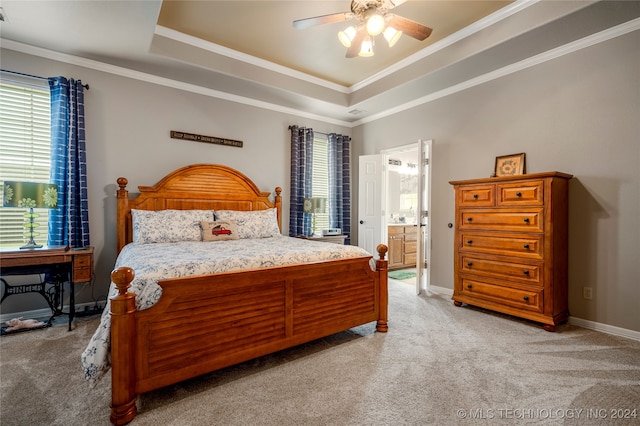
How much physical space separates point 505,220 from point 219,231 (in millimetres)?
3084

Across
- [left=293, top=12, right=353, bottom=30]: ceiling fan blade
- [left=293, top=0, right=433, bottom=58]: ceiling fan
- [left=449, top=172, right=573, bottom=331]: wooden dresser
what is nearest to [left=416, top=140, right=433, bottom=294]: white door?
[left=449, top=172, right=573, bottom=331]: wooden dresser

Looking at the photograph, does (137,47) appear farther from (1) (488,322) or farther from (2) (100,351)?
(1) (488,322)

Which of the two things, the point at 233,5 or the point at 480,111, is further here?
the point at 480,111

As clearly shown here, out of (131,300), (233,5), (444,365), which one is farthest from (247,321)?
(233,5)

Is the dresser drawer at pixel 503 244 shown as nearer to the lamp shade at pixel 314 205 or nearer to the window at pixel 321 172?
the lamp shade at pixel 314 205

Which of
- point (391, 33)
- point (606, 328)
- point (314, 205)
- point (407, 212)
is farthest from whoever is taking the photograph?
point (407, 212)

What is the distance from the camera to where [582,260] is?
302 centimetres

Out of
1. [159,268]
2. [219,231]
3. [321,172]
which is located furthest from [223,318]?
[321,172]

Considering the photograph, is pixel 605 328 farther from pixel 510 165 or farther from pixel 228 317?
pixel 228 317

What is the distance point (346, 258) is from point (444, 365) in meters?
1.07

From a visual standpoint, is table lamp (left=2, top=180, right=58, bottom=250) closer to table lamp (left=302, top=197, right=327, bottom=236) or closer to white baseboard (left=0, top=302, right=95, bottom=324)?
white baseboard (left=0, top=302, right=95, bottom=324)

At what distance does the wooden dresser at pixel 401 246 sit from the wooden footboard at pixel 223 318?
3.16 metres

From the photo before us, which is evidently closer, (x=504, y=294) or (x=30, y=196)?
(x=30, y=196)

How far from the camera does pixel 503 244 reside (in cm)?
321
